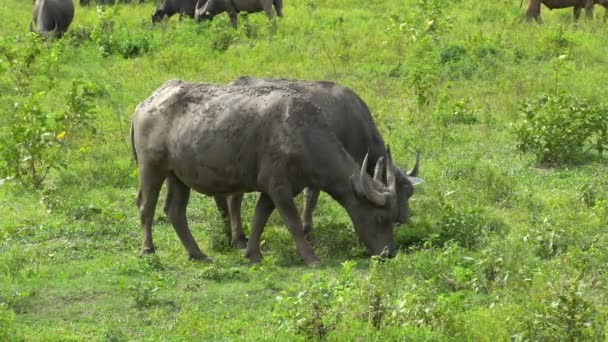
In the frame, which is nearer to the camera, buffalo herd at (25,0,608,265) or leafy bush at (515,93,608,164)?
buffalo herd at (25,0,608,265)

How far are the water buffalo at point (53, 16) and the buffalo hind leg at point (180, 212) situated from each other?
11356mm

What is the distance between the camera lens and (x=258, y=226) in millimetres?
10125

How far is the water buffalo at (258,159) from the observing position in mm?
9852

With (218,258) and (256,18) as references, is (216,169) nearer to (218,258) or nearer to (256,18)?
(218,258)

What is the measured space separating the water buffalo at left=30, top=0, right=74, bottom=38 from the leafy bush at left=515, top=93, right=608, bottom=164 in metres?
11.4

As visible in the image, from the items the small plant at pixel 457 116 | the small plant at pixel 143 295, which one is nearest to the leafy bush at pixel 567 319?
the small plant at pixel 143 295

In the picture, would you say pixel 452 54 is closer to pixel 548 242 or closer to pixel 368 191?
pixel 368 191

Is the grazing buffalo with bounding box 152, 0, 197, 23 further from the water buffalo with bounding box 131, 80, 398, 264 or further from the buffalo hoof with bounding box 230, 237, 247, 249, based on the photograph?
the buffalo hoof with bounding box 230, 237, 247, 249

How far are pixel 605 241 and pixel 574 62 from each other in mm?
7877

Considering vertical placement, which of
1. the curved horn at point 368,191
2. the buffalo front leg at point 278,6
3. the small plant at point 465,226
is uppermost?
the curved horn at point 368,191

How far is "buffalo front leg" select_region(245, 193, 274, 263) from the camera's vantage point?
1009cm

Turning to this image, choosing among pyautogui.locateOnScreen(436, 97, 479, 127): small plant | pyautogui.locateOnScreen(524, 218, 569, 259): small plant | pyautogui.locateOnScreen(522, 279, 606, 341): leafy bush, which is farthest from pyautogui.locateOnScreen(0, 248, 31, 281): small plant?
pyautogui.locateOnScreen(436, 97, 479, 127): small plant

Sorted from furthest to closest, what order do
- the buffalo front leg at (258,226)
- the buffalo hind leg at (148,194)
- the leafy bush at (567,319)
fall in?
1. the buffalo hind leg at (148,194)
2. the buffalo front leg at (258,226)
3. the leafy bush at (567,319)

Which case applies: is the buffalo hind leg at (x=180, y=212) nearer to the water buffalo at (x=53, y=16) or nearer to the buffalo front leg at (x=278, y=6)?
the water buffalo at (x=53, y=16)
